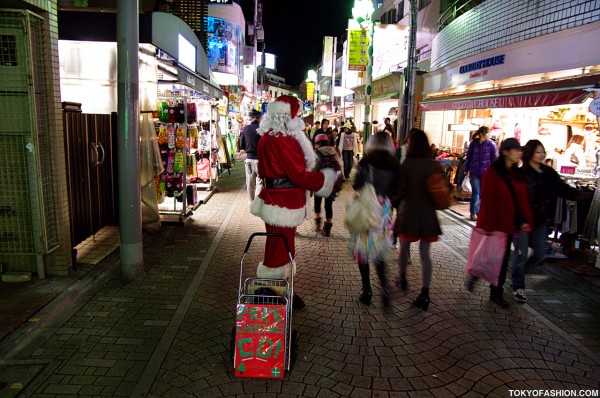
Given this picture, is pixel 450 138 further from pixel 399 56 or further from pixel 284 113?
pixel 284 113

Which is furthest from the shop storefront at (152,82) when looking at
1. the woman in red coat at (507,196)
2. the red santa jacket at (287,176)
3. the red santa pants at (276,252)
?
the woman in red coat at (507,196)

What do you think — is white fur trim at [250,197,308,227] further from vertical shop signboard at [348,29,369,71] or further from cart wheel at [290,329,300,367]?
vertical shop signboard at [348,29,369,71]

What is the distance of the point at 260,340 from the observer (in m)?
3.44

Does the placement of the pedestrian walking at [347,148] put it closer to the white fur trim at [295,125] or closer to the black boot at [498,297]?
the black boot at [498,297]

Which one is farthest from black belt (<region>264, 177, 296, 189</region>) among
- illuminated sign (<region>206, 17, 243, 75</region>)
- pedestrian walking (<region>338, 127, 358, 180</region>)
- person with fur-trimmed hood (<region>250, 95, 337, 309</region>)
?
illuminated sign (<region>206, 17, 243, 75</region>)

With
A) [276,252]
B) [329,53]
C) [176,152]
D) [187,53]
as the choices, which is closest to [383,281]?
[276,252]

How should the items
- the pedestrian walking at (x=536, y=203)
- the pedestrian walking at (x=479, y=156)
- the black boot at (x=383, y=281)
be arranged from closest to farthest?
the black boot at (x=383, y=281) < the pedestrian walking at (x=536, y=203) < the pedestrian walking at (x=479, y=156)

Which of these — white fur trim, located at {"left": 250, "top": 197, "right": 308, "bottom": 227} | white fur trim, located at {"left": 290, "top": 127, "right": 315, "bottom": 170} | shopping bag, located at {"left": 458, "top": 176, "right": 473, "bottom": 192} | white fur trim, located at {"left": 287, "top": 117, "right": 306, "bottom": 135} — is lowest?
shopping bag, located at {"left": 458, "top": 176, "right": 473, "bottom": 192}

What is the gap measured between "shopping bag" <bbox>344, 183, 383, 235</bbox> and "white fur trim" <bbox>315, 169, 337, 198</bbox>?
28 cm

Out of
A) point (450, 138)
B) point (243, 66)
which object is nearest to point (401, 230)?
point (450, 138)

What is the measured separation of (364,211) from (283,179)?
885mm

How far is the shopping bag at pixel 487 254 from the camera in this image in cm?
490

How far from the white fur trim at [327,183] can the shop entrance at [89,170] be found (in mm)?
3621

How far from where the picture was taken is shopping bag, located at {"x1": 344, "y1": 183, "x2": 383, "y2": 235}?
4.43 m
